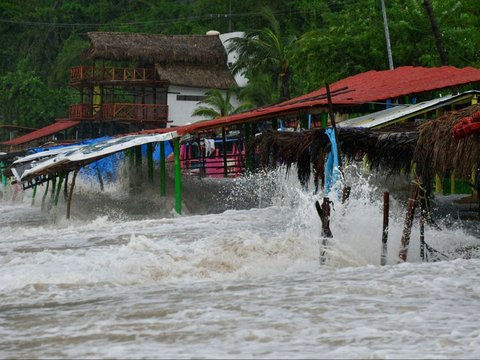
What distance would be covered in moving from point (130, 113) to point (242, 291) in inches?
1227

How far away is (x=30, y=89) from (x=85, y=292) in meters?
41.6

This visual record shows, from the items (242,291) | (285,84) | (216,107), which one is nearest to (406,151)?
(242,291)

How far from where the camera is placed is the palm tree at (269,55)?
35.6 metres

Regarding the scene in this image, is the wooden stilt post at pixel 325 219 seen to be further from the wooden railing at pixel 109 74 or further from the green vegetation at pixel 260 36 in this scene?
the wooden railing at pixel 109 74

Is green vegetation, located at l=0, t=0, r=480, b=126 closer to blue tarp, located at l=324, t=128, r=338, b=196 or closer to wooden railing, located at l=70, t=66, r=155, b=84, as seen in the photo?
wooden railing, located at l=70, t=66, r=155, b=84

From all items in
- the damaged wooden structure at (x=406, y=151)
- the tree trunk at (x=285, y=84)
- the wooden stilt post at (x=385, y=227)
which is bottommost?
the wooden stilt post at (x=385, y=227)

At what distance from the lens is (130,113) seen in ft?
134

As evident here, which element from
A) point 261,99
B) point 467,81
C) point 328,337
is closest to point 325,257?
point 328,337

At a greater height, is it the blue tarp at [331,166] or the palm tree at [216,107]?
the palm tree at [216,107]

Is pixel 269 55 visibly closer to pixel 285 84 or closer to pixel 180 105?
pixel 285 84

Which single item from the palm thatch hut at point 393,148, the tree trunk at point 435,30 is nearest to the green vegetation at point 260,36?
the tree trunk at point 435,30

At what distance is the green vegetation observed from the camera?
27.3 m

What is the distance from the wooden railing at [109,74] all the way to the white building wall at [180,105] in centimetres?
144

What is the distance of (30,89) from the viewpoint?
5072cm
